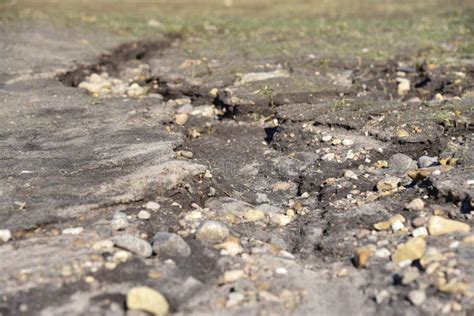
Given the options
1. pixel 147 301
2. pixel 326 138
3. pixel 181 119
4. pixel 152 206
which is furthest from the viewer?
pixel 181 119

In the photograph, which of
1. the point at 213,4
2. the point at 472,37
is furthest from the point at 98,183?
the point at 213,4

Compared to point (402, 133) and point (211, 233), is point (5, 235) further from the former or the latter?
point (402, 133)

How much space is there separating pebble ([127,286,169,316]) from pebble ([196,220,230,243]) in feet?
2.15

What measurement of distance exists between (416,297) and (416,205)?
940 millimetres

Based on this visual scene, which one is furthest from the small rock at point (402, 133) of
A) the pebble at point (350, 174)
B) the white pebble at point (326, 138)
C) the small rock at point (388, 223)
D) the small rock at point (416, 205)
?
the small rock at point (388, 223)

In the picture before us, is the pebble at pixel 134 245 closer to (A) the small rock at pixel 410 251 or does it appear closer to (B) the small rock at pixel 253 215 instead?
(B) the small rock at pixel 253 215

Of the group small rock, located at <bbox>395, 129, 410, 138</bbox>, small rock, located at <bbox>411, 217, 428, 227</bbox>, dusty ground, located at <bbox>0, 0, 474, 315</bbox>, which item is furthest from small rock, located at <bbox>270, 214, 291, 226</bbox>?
small rock, located at <bbox>395, 129, 410, 138</bbox>

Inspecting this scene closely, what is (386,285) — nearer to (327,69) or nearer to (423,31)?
(327,69)

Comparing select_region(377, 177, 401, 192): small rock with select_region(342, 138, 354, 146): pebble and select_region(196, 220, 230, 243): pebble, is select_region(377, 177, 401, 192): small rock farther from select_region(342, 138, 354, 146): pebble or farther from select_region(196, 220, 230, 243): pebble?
select_region(196, 220, 230, 243): pebble

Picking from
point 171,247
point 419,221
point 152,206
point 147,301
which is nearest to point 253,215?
point 152,206

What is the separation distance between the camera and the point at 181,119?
5.79 metres

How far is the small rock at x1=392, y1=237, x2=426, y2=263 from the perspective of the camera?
321cm

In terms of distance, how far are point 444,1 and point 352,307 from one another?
11.8 m

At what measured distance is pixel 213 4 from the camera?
45.7 ft
